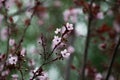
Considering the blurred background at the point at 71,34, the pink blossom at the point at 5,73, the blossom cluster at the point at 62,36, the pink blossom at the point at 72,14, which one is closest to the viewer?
the blossom cluster at the point at 62,36

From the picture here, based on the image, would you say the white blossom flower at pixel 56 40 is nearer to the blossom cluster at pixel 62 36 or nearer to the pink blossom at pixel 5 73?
the blossom cluster at pixel 62 36

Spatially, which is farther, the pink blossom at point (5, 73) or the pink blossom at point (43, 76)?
the pink blossom at point (5, 73)

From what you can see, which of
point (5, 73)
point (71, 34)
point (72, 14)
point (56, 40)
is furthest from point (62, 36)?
point (72, 14)

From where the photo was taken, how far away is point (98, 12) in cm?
428

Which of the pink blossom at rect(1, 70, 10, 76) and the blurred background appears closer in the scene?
the pink blossom at rect(1, 70, 10, 76)

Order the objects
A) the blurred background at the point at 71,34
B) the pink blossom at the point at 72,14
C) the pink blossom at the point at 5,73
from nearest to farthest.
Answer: the pink blossom at the point at 5,73 < the blurred background at the point at 71,34 < the pink blossom at the point at 72,14

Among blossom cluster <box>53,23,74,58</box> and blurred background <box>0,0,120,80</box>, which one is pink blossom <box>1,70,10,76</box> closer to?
blurred background <box>0,0,120,80</box>

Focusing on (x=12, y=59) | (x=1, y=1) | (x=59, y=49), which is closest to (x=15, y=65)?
(x=12, y=59)

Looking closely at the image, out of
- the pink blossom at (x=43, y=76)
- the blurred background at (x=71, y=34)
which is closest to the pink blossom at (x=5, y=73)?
the blurred background at (x=71, y=34)

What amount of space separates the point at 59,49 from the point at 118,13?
2018 mm

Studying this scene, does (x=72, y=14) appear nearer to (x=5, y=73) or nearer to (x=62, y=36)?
(x=5, y=73)

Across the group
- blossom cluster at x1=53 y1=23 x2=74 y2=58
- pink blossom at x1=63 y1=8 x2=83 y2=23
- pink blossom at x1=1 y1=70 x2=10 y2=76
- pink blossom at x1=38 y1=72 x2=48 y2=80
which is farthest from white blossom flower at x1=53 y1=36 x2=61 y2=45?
pink blossom at x1=63 y1=8 x2=83 y2=23

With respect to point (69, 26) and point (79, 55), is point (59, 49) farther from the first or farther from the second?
point (79, 55)

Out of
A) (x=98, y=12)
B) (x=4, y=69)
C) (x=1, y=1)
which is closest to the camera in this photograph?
(x=4, y=69)
